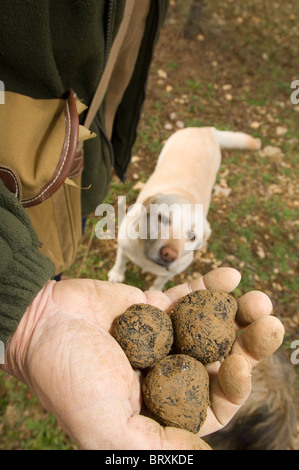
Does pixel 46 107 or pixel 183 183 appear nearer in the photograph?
pixel 46 107

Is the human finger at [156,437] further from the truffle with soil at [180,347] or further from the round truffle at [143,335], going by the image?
the round truffle at [143,335]

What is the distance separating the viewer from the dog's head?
10.2 feet

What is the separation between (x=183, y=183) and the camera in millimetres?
3723

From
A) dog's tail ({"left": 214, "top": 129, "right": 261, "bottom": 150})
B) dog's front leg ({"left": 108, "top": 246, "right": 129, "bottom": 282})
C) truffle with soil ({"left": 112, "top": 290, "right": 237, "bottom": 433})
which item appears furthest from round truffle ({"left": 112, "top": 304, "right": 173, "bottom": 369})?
dog's tail ({"left": 214, "top": 129, "right": 261, "bottom": 150})

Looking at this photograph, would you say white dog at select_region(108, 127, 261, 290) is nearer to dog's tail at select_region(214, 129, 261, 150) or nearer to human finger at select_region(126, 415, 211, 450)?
dog's tail at select_region(214, 129, 261, 150)

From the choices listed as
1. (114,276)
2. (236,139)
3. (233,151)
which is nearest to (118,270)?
(114,276)

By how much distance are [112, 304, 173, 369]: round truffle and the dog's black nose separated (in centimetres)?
135

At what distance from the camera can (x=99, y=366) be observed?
1371 millimetres

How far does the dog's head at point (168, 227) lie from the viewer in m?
3.10
